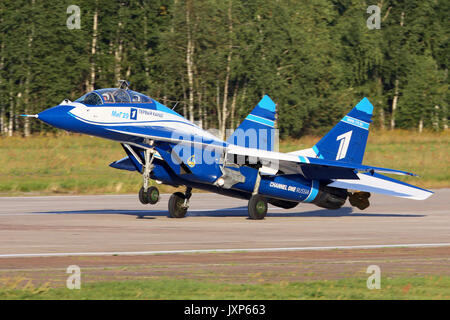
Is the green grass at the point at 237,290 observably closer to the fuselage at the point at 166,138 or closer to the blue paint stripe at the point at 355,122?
the fuselage at the point at 166,138

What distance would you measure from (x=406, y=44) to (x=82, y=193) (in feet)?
135

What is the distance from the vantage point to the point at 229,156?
1834 centimetres

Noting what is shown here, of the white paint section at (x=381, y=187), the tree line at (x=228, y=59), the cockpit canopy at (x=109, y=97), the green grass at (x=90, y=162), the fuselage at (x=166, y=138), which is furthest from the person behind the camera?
the tree line at (x=228, y=59)

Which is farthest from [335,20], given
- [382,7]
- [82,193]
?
[82,193]

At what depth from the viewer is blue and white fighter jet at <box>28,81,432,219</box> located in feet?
54.8

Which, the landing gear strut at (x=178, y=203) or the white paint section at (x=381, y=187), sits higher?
the white paint section at (x=381, y=187)

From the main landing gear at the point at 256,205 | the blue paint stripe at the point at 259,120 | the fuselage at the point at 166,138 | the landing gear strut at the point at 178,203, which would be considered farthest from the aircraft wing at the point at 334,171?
the landing gear strut at the point at 178,203

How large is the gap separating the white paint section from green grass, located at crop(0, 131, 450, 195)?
10.1 metres

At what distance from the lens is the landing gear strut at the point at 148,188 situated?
16.4 m

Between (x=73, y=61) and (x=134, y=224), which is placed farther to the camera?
(x=73, y=61)

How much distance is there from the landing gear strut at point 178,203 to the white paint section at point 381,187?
4.07 meters

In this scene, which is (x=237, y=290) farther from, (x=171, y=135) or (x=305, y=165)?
(x=305, y=165)

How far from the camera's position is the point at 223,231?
16.4 meters
